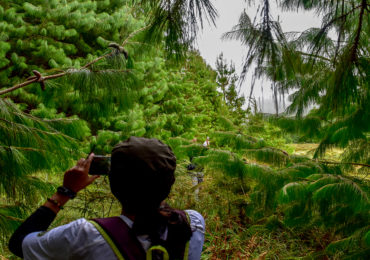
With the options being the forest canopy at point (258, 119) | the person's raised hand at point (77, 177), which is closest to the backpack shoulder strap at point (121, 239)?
the person's raised hand at point (77, 177)

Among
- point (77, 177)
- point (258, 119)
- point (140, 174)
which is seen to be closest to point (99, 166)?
point (77, 177)

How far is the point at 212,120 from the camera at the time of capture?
47.6ft

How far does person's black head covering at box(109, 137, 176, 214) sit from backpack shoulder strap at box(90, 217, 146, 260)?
0.20 ft

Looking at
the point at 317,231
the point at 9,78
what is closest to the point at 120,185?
the point at 317,231

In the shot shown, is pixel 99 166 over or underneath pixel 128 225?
over

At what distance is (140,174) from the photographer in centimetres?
76

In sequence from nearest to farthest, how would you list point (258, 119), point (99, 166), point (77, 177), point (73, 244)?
point (73, 244), point (77, 177), point (99, 166), point (258, 119)

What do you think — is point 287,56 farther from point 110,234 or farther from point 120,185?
point 110,234

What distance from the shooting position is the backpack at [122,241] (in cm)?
71

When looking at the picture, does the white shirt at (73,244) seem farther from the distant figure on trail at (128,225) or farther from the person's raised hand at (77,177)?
the person's raised hand at (77,177)

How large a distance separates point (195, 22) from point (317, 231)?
3.93 metres

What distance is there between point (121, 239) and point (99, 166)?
0.34m

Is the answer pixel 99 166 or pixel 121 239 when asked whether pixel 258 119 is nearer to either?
pixel 99 166

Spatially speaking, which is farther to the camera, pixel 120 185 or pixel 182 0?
pixel 182 0
